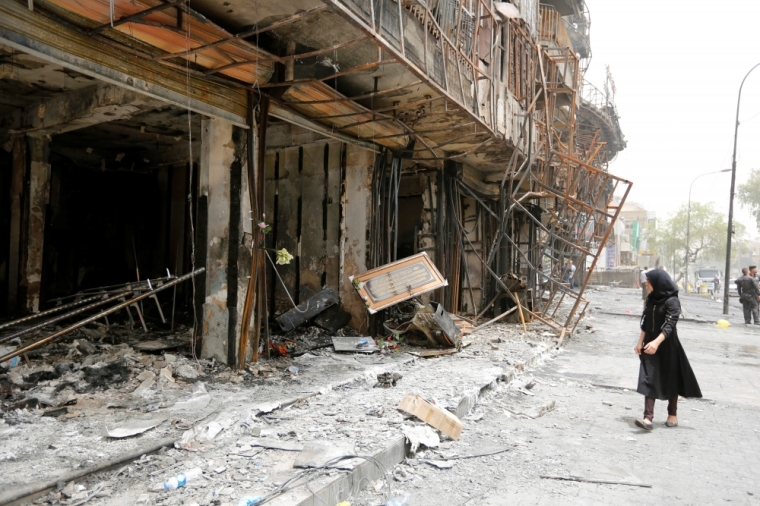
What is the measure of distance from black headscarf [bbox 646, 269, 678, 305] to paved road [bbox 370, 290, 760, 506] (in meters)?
1.32

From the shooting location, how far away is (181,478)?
9.72 feet

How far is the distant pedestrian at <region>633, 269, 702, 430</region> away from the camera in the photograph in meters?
4.88

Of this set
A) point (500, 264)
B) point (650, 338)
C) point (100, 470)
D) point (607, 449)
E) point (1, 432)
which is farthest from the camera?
point (500, 264)

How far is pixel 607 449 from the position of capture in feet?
14.1

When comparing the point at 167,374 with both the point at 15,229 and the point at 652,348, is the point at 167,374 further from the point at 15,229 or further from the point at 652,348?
the point at 652,348

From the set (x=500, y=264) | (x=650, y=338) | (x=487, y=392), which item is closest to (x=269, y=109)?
(x=487, y=392)

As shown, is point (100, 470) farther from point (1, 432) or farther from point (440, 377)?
point (440, 377)

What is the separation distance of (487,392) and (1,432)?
4.71m

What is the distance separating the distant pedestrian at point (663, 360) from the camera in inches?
192

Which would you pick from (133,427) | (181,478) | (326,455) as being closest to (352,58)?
(326,455)

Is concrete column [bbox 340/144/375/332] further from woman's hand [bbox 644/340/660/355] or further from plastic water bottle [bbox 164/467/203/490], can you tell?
plastic water bottle [bbox 164/467/203/490]

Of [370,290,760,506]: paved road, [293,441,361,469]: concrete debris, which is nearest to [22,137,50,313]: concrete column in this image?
[293,441,361,469]: concrete debris

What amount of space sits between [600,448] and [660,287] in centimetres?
186

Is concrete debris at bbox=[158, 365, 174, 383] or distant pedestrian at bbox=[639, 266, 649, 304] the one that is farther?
distant pedestrian at bbox=[639, 266, 649, 304]
